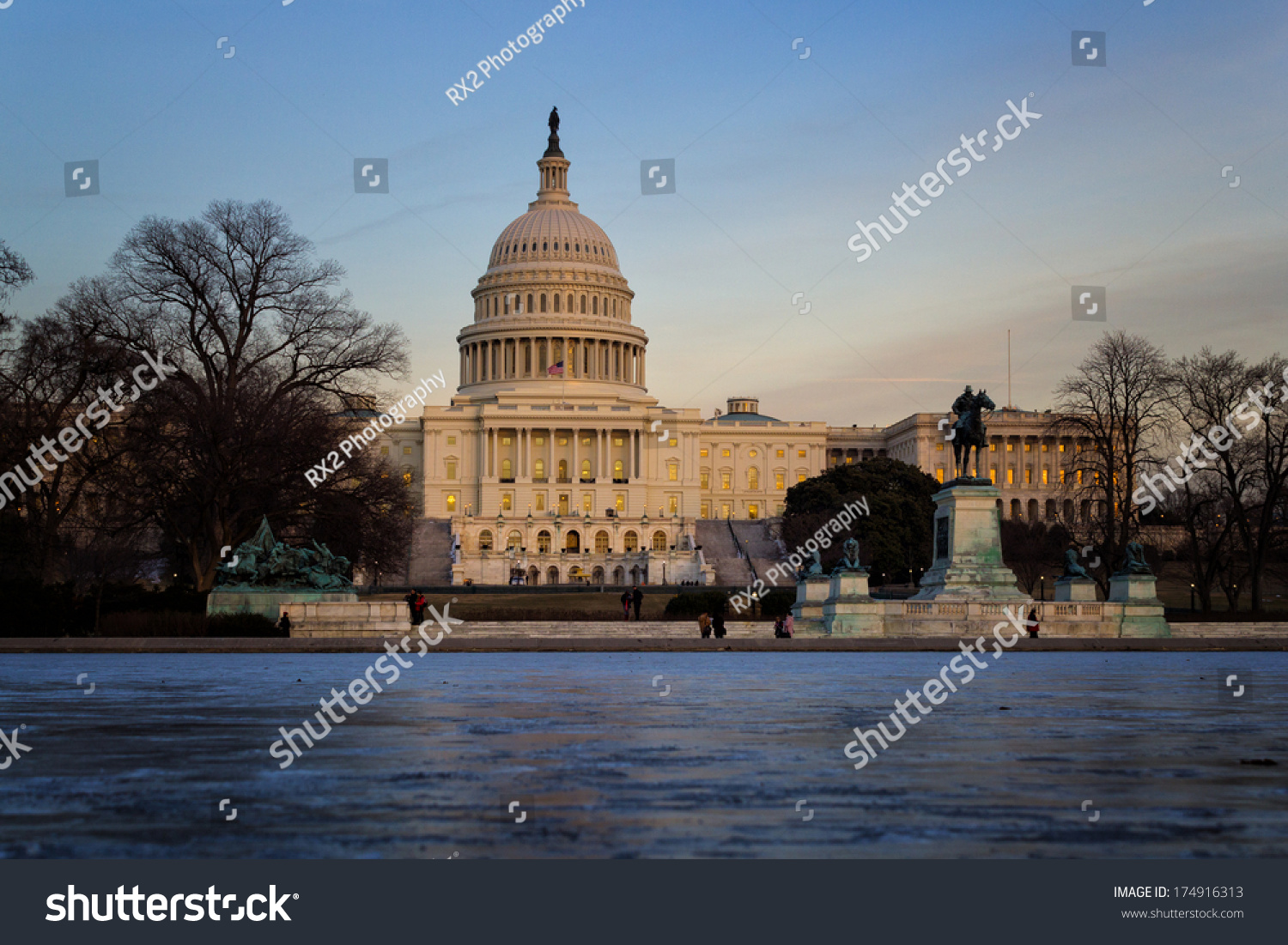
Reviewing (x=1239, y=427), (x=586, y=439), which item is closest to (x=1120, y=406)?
(x=1239, y=427)

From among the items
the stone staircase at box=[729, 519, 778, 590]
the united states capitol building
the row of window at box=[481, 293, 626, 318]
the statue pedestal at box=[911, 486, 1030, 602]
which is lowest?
the statue pedestal at box=[911, 486, 1030, 602]

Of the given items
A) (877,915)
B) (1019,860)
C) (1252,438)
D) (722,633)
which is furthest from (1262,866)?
(1252,438)

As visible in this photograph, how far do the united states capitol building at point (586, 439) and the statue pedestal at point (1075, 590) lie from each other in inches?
3272

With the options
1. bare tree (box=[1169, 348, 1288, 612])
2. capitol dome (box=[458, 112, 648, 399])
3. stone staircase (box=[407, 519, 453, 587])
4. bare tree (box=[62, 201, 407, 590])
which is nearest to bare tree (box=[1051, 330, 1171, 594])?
bare tree (box=[1169, 348, 1288, 612])

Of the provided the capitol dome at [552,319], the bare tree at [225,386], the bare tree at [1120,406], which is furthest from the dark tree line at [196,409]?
the capitol dome at [552,319]

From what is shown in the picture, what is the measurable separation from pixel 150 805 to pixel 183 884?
5.82 feet

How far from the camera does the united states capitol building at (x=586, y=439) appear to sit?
447 ft

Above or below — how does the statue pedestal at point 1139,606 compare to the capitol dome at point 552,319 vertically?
below

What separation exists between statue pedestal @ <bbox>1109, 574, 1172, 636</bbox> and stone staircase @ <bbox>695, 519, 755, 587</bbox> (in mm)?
58763

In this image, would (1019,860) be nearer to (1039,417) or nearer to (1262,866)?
(1262,866)

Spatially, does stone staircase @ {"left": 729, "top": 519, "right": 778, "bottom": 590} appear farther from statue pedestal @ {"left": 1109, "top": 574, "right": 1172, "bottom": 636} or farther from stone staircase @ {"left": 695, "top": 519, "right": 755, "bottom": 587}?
statue pedestal @ {"left": 1109, "top": 574, "right": 1172, "bottom": 636}

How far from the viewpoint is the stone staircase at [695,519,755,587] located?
103m

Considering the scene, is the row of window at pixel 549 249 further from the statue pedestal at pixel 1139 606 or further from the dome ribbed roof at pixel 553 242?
the statue pedestal at pixel 1139 606

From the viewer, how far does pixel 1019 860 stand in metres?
5.70
